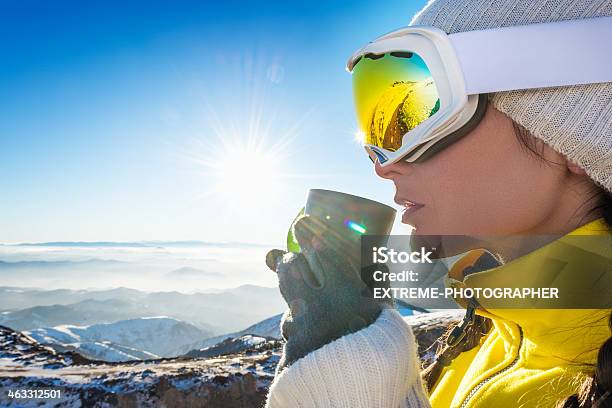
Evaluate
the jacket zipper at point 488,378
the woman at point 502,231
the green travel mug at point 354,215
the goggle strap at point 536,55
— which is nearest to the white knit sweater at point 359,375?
the woman at point 502,231

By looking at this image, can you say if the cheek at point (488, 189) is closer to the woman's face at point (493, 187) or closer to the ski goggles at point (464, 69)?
the woman's face at point (493, 187)

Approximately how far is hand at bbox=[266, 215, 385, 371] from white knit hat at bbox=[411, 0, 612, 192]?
748 millimetres

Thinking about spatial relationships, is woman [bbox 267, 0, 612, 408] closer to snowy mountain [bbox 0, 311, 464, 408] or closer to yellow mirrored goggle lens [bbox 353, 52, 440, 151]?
yellow mirrored goggle lens [bbox 353, 52, 440, 151]

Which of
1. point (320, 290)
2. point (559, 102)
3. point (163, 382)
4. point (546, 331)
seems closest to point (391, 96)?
point (559, 102)

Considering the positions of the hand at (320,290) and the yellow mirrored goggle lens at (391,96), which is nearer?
the hand at (320,290)

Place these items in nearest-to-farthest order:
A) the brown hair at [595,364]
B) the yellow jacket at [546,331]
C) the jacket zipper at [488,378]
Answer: the brown hair at [595,364], the yellow jacket at [546,331], the jacket zipper at [488,378]

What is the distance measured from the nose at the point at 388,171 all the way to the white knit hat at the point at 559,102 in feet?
1.36

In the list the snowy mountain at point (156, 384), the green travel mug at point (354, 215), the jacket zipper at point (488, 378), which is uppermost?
the green travel mug at point (354, 215)

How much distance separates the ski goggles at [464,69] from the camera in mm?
1449

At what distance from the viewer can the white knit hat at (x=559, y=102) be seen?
4.57 feet

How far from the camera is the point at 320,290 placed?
1695 millimetres

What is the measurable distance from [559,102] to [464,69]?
1.03ft

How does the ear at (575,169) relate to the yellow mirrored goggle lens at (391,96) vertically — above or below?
below

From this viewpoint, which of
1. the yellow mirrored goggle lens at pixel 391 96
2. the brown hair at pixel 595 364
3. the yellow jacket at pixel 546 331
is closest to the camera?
the brown hair at pixel 595 364
